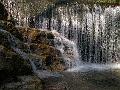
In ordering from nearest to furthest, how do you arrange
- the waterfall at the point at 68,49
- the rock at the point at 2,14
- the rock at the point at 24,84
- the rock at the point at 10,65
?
the rock at the point at 24,84 → the rock at the point at 10,65 → the waterfall at the point at 68,49 → the rock at the point at 2,14

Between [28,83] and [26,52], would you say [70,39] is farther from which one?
[28,83]

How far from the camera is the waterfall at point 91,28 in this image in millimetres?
20109

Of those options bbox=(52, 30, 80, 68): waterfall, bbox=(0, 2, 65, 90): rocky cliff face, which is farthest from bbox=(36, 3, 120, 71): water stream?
bbox=(0, 2, 65, 90): rocky cliff face

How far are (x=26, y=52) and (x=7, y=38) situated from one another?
5.44ft

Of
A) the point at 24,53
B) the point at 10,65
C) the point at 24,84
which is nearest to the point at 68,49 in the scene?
the point at 24,53

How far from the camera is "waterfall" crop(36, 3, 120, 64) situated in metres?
20.1

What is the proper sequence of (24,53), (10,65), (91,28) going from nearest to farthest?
(10,65) < (24,53) < (91,28)

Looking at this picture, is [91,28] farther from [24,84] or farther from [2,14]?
[24,84]

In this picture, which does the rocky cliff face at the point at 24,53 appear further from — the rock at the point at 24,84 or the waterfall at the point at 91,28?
the waterfall at the point at 91,28

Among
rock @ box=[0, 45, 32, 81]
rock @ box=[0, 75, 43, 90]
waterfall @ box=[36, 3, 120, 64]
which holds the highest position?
waterfall @ box=[36, 3, 120, 64]

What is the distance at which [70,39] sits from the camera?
20.1 m

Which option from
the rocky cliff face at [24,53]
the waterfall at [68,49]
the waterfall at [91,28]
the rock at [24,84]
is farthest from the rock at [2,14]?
the rock at [24,84]

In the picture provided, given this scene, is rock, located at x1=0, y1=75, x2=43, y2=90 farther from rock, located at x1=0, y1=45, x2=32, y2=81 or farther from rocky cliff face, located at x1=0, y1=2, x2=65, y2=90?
rock, located at x1=0, y1=45, x2=32, y2=81

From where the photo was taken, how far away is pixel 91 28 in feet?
66.9
